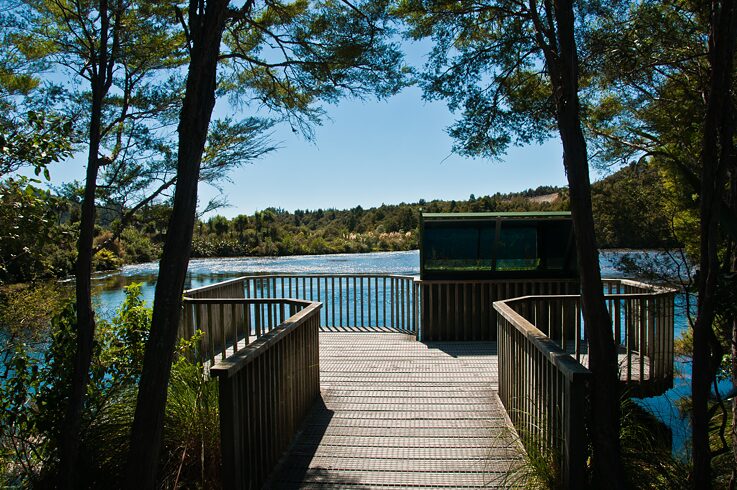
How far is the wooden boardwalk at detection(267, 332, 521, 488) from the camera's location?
11.0ft

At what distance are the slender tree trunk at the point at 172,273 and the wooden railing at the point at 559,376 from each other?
2157 millimetres

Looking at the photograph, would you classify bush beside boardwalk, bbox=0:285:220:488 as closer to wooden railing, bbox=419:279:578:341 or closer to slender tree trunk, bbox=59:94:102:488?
slender tree trunk, bbox=59:94:102:488

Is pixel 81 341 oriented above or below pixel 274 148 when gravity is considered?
below

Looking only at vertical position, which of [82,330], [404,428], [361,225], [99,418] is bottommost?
[404,428]

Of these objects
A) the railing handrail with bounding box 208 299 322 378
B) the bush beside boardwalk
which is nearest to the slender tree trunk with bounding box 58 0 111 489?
the bush beside boardwalk

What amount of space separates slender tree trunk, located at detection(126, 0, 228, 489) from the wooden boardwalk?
858mm

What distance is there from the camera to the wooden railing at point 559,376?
9.02 feet

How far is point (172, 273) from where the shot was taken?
2777 millimetres

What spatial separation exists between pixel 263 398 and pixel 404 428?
141cm

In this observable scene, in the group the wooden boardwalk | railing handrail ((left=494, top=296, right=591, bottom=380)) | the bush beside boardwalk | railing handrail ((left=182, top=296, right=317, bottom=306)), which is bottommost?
the wooden boardwalk

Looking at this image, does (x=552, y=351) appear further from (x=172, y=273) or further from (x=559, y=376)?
(x=172, y=273)

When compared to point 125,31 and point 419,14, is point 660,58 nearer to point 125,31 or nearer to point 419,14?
point 419,14

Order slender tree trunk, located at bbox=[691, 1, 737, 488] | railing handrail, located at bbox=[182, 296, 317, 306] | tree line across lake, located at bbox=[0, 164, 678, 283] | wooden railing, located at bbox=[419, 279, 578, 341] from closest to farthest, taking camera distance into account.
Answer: slender tree trunk, located at bbox=[691, 1, 737, 488], tree line across lake, located at bbox=[0, 164, 678, 283], railing handrail, located at bbox=[182, 296, 317, 306], wooden railing, located at bbox=[419, 279, 578, 341]

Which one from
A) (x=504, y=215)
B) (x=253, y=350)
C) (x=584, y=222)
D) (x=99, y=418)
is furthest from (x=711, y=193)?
(x=504, y=215)
